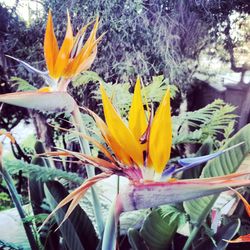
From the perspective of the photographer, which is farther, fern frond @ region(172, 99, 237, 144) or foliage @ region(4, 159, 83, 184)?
fern frond @ region(172, 99, 237, 144)

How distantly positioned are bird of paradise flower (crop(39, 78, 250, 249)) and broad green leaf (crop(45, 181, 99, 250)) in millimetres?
271

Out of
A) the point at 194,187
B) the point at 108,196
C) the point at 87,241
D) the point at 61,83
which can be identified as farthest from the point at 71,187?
the point at 194,187

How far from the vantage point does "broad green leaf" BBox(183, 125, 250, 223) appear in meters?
0.79

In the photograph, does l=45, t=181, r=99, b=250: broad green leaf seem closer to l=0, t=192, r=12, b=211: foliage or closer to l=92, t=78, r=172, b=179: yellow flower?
l=92, t=78, r=172, b=179: yellow flower

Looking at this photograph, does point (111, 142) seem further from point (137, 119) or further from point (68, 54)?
point (68, 54)

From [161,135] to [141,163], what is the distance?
0.20 ft

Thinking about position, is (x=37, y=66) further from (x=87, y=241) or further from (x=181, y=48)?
(x=87, y=241)

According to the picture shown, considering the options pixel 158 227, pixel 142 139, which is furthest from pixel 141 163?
pixel 158 227

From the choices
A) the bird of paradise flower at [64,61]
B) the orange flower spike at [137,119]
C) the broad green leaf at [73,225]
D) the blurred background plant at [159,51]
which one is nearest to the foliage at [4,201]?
the blurred background plant at [159,51]

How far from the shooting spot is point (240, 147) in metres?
0.80

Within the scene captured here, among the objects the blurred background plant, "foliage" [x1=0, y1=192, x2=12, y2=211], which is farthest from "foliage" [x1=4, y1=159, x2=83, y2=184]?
"foliage" [x1=0, y1=192, x2=12, y2=211]

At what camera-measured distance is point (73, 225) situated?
92cm

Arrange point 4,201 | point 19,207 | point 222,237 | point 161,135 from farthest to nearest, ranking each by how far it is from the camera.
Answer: point 4,201 < point 19,207 < point 222,237 < point 161,135

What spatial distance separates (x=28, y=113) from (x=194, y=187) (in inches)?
33.0
